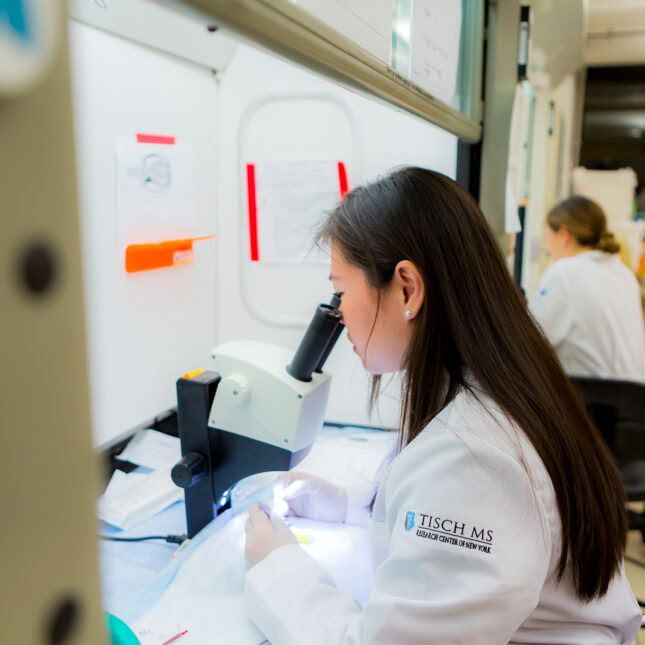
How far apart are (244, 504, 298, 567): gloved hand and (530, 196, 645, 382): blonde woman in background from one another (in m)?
1.73

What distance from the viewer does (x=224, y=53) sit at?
1.60 m

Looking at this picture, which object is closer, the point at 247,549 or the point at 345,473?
the point at 247,549

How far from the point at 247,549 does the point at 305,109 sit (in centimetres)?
116

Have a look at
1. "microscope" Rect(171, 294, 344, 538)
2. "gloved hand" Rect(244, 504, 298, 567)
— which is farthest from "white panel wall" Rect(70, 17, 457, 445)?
"gloved hand" Rect(244, 504, 298, 567)

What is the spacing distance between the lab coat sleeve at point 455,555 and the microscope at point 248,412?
0.29m

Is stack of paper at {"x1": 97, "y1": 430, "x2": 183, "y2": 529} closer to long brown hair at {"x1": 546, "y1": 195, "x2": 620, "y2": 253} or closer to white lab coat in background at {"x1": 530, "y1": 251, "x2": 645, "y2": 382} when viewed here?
white lab coat in background at {"x1": 530, "y1": 251, "x2": 645, "y2": 382}

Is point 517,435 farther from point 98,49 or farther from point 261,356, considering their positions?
point 98,49

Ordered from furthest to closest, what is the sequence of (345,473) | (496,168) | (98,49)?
(496,168) < (345,473) < (98,49)

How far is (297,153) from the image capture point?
1.63 m

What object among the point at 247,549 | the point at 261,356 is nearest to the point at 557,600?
the point at 247,549

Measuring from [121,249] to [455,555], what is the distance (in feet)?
3.35

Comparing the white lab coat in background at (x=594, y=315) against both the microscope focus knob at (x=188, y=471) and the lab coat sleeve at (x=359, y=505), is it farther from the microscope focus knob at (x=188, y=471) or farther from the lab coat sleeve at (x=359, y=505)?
the microscope focus knob at (x=188, y=471)

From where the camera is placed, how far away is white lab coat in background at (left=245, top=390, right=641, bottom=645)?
665mm

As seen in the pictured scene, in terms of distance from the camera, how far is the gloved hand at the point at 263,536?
3.05ft
